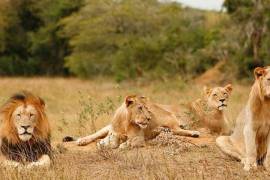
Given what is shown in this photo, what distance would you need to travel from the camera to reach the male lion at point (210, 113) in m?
8.35

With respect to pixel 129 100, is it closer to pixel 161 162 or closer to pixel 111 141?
pixel 111 141

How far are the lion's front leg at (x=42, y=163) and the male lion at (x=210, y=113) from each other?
2.80 meters

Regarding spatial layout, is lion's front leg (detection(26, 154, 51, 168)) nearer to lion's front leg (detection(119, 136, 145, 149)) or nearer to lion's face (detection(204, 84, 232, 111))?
lion's front leg (detection(119, 136, 145, 149))

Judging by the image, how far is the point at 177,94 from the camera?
17.3 m

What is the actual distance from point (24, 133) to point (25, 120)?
0.11 metres

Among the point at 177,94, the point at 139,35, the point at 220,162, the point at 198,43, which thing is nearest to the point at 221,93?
the point at 220,162

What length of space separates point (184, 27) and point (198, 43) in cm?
145

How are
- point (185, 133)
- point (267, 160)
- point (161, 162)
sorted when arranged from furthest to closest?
point (185, 133)
point (161, 162)
point (267, 160)

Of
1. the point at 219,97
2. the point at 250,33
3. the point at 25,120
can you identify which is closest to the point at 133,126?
the point at 219,97

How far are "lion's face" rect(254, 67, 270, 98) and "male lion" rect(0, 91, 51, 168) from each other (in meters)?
1.97

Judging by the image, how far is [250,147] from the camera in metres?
5.80

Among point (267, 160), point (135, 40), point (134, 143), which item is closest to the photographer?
point (267, 160)

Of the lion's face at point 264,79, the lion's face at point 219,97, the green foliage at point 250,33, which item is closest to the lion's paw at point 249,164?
the lion's face at point 264,79

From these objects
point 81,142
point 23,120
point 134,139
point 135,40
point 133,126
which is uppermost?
→ point 135,40
